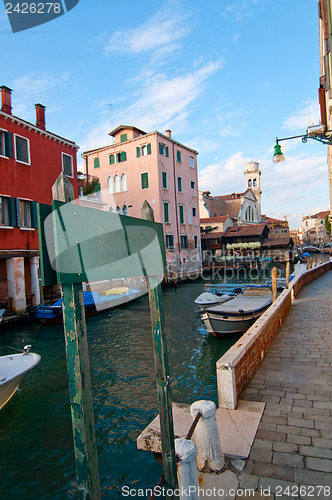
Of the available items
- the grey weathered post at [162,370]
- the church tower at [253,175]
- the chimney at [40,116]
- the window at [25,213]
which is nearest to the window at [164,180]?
the chimney at [40,116]

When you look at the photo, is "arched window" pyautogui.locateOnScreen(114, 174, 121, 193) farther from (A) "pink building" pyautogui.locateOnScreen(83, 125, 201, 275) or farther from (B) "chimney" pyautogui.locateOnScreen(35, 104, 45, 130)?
(B) "chimney" pyautogui.locateOnScreen(35, 104, 45, 130)

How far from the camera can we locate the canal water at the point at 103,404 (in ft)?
14.7

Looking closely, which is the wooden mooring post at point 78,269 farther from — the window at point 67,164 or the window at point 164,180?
the window at point 164,180

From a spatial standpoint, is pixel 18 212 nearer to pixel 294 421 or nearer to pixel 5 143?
pixel 5 143

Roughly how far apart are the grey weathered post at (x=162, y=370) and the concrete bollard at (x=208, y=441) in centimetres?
73

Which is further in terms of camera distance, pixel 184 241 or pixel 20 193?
→ pixel 184 241

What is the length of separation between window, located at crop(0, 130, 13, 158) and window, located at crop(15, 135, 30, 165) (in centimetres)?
46

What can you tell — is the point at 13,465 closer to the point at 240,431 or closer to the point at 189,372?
the point at 240,431

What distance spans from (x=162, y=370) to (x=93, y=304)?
13.8 metres

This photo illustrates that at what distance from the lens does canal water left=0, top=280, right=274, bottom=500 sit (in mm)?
4480

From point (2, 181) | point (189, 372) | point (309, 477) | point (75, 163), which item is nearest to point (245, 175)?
point (75, 163)

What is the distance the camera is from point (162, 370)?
2252 mm

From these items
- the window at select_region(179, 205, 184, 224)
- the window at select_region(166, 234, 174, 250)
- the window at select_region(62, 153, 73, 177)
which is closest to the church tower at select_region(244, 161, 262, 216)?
the window at select_region(179, 205, 184, 224)

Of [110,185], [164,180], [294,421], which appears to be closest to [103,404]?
[294,421]
